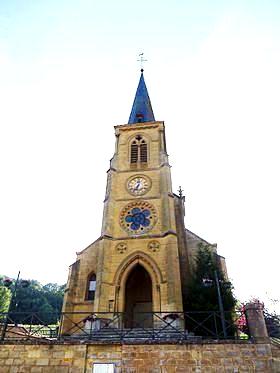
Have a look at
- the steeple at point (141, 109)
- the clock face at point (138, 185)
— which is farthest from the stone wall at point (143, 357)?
the steeple at point (141, 109)

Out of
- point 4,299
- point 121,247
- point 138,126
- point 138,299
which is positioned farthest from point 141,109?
point 4,299

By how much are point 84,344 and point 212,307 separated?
8064 mm

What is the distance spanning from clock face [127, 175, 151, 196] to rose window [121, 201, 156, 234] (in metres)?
1.06

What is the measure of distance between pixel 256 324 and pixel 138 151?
1746 cm

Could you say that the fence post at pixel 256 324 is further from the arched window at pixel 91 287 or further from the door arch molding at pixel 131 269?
the arched window at pixel 91 287

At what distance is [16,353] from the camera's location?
999 centimetres

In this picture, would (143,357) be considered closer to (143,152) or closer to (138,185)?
(138,185)

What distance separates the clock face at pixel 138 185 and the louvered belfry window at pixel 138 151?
1.84 meters

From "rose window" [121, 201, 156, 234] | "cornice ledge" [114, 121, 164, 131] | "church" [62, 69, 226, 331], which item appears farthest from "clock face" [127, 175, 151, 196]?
"cornice ledge" [114, 121, 164, 131]

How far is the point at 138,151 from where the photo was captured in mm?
24781

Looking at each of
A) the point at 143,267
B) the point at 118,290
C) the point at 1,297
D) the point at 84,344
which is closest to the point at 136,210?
the point at 143,267

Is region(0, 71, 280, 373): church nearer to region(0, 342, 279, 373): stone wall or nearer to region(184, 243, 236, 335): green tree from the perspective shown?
region(0, 342, 279, 373): stone wall

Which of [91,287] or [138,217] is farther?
[138,217]

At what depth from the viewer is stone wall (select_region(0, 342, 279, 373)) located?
9.18 metres
